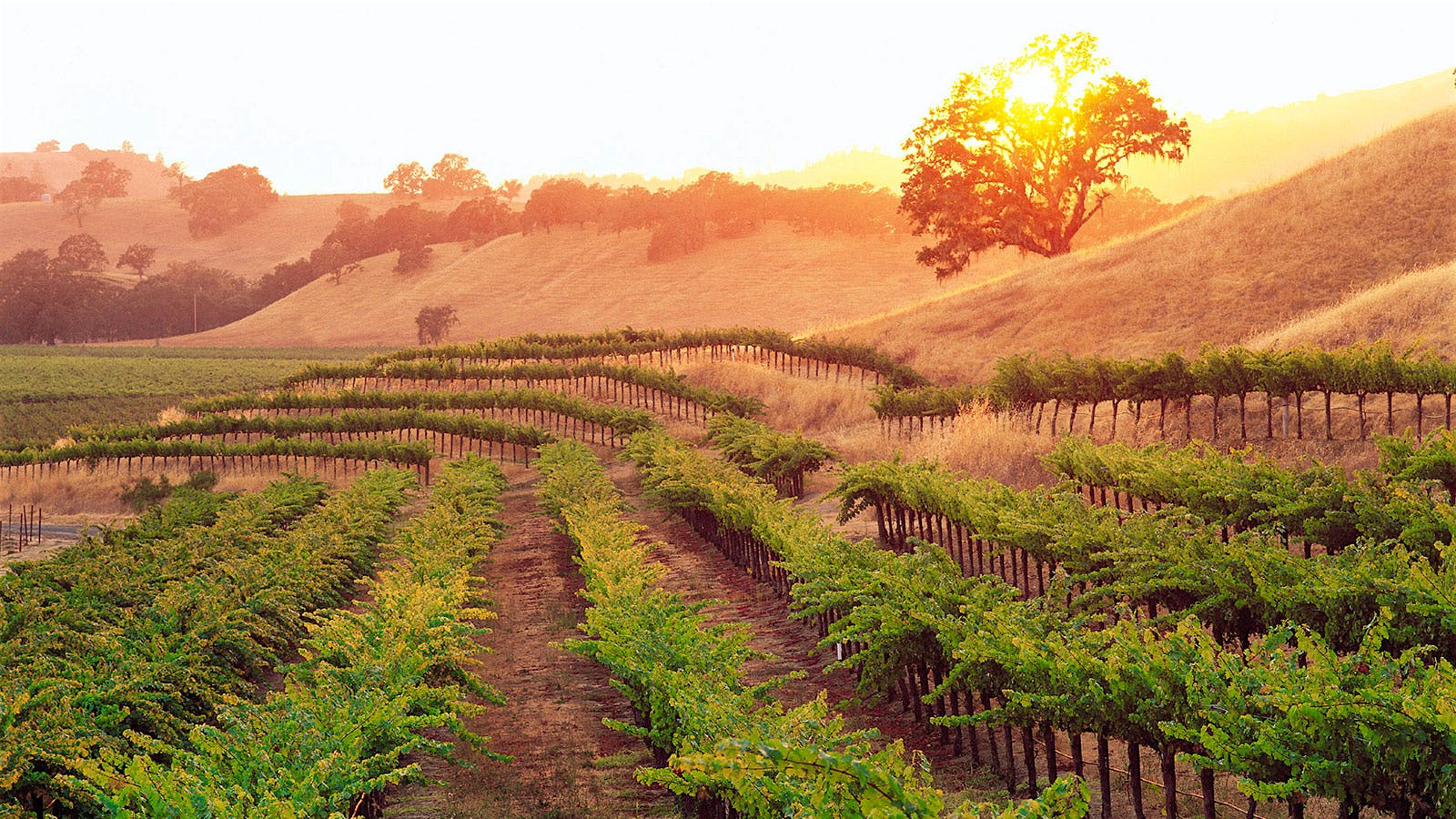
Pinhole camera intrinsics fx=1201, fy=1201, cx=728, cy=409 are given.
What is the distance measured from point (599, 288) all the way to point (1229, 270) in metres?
68.7

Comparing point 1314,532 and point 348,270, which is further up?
point 348,270

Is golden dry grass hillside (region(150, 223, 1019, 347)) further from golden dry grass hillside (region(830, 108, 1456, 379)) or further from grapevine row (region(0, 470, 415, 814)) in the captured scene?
grapevine row (region(0, 470, 415, 814))

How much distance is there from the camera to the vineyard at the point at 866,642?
25.0ft

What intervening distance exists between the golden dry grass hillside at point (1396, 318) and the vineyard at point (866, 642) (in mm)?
4932

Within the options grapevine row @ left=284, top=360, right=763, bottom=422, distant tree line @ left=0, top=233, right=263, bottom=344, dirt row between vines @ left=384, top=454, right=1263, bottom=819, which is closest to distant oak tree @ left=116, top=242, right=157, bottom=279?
distant tree line @ left=0, top=233, right=263, bottom=344

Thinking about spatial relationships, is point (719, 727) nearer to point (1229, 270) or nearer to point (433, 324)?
point (1229, 270)

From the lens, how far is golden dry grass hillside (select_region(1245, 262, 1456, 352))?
2583cm

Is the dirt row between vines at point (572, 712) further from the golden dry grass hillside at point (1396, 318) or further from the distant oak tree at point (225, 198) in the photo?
the distant oak tree at point (225, 198)

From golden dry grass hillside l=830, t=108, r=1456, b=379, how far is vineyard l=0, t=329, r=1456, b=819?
13.3m

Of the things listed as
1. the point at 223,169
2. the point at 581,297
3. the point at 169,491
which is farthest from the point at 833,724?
the point at 223,169

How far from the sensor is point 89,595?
15766 mm

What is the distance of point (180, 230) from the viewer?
166125 millimetres

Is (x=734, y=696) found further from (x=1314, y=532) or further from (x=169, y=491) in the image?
(x=169, y=491)

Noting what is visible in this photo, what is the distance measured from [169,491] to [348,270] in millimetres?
86501
